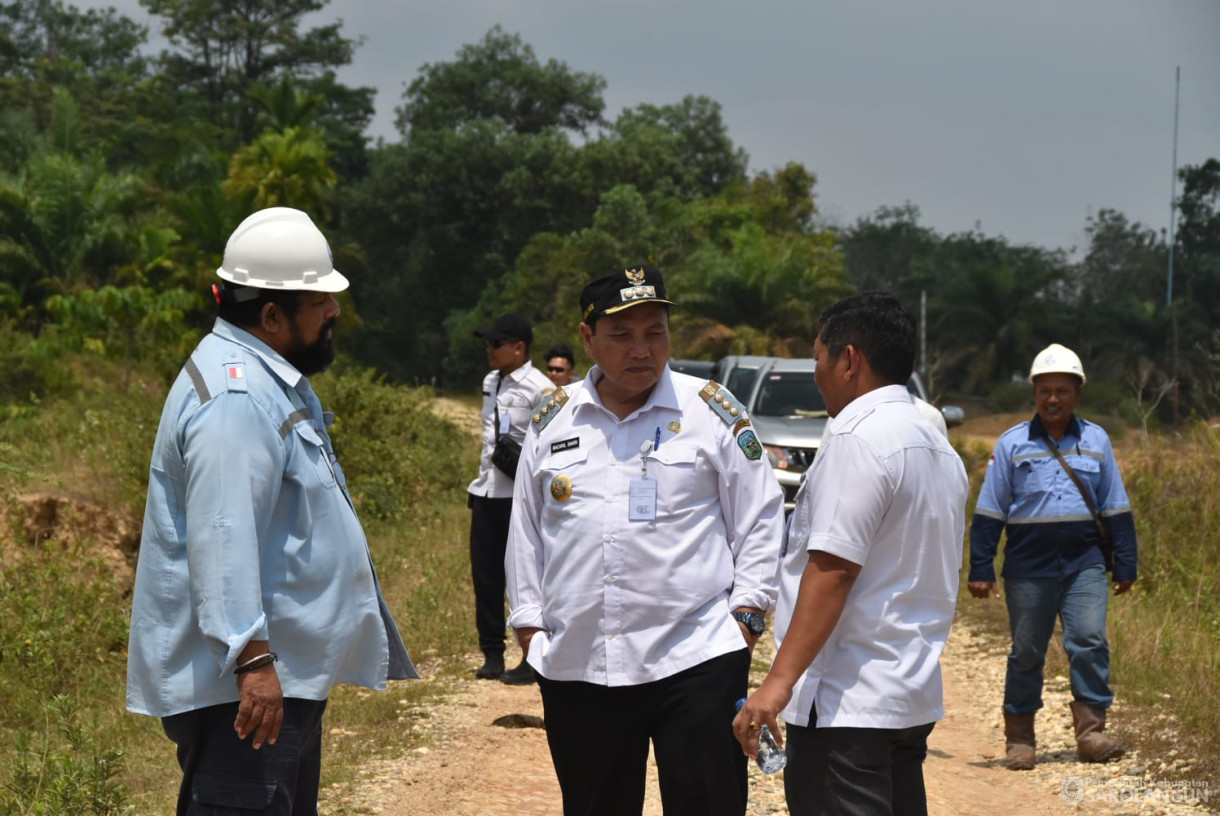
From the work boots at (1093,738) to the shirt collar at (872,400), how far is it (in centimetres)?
380

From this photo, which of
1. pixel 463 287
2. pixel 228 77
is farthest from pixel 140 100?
pixel 463 287

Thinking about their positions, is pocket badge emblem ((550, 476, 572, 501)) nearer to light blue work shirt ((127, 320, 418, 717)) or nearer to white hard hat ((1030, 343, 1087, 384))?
light blue work shirt ((127, 320, 418, 717))

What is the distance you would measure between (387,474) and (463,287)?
28.7 m

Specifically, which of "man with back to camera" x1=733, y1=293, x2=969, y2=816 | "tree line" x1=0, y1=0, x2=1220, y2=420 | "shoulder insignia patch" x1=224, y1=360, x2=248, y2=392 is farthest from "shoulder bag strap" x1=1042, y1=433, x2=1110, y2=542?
"tree line" x1=0, y1=0, x2=1220, y2=420

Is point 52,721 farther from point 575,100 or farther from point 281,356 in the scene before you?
point 575,100

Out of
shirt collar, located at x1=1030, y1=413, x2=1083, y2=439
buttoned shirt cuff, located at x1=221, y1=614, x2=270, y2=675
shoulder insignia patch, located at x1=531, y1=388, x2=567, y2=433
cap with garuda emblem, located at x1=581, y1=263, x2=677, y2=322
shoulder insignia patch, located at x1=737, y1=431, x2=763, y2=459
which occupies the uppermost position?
cap with garuda emblem, located at x1=581, y1=263, x2=677, y2=322

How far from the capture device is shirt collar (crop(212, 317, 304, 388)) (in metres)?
3.30

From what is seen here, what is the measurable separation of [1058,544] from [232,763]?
4.54 metres

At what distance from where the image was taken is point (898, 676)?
323 centimetres

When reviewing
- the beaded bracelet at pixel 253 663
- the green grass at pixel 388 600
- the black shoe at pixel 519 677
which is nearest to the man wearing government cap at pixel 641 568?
the beaded bracelet at pixel 253 663

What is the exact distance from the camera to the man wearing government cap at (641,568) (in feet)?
12.0

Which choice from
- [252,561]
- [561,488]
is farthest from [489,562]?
[252,561]

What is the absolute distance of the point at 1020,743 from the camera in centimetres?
666

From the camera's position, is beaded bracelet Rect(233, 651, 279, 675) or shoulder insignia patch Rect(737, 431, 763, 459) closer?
beaded bracelet Rect(233, 651, 279, 675)
